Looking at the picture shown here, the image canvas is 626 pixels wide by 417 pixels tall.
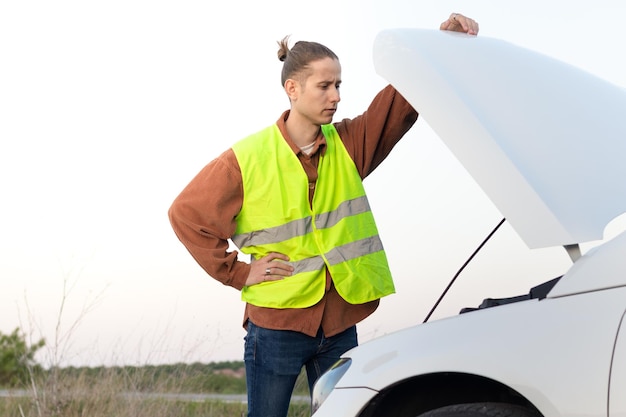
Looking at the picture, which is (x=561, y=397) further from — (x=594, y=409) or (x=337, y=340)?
(x=337, y=340)

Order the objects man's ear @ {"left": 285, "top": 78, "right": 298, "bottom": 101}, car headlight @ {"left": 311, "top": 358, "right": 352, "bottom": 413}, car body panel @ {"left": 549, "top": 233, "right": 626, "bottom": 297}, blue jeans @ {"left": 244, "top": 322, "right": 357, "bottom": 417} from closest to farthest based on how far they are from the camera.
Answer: car body panel @ {"left": 549, "top": 233, "right": 626, "bottom": 297} → car headlight @ {"left": 311, "top": 358, "right": 352, "bottom": 413} → blue jeans @ {"left": 244, "top": 322, "right": 357, "bottom": 417} → man's ear @ {"left": 285, "top": 78, "right": 298, "bottom": 101}

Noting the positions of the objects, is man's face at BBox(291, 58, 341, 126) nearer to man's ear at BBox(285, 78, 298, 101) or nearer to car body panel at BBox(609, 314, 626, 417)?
man's ear at BBox(285, 78, 298, 101)

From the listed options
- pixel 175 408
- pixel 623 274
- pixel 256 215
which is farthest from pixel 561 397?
pixel 175 408

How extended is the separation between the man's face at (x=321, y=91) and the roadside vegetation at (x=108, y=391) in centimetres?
344

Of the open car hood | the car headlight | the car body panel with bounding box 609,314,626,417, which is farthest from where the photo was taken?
the car headlight

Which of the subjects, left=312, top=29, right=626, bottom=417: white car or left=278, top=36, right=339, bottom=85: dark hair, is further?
left=278, top=36, right=339, bottom=85: dark hair

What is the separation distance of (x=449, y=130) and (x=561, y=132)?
1.33 ft

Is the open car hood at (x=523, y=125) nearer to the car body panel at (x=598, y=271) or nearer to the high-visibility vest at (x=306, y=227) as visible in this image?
the car body panel at (x=598, y=271)

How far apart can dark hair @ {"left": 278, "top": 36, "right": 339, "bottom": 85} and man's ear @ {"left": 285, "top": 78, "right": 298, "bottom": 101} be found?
0.9 inches

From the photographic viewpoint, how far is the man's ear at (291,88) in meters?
3.81

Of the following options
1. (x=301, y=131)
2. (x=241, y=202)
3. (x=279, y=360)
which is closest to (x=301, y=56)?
(x=301, y=131)

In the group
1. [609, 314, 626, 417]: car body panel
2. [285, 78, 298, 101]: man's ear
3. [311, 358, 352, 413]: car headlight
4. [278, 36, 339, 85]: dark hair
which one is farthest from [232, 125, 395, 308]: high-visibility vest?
[609, 314, 626, 417]: car body panel

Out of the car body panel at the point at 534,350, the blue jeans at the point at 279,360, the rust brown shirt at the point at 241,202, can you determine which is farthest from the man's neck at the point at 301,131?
the car body panel at the point at 534,350

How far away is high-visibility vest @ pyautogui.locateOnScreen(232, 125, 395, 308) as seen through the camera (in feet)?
12.2
